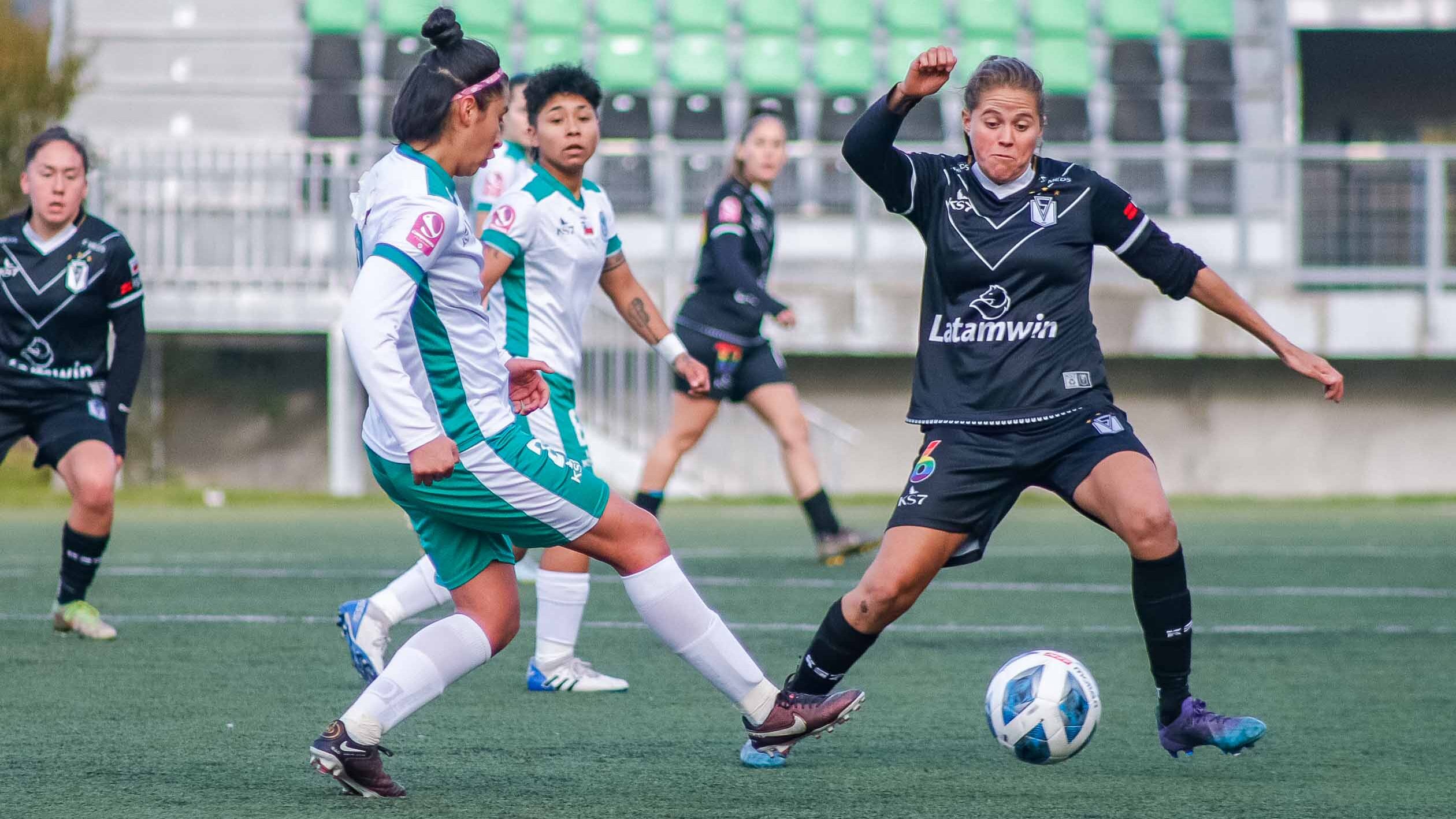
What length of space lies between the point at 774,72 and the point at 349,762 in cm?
1467

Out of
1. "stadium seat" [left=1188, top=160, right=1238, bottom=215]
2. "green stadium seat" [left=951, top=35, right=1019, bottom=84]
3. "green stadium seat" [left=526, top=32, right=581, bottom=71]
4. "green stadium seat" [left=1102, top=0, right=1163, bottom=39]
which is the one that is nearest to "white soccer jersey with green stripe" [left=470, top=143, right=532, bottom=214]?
"stadium seat" [left=1188, top=160, right=1238, bottom=215]

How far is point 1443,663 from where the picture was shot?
19.2 feet

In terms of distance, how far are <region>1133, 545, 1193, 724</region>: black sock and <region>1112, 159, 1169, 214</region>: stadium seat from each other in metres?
10.6

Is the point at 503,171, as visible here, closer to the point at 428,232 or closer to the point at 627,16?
the point at 428,232

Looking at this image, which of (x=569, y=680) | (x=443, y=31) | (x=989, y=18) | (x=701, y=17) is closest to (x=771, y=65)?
(x=701, y=17)

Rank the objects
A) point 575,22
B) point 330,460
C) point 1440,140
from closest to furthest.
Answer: point 330,460, point 575,22, point 1440,140

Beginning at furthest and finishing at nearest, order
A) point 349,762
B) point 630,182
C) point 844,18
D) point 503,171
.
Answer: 1. point 844,18
2. point 630,182
3. point 503,171
4. point 349,762

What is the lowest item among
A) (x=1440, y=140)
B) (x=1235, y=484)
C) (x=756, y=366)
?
(x=1235, y=484)

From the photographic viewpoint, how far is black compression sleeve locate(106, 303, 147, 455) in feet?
20.8

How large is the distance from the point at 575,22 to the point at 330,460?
5.49 meters

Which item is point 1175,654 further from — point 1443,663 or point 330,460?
point 330,460

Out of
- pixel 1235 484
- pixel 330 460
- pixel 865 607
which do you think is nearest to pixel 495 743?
pixel 865 607

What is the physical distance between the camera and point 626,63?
17.7 m

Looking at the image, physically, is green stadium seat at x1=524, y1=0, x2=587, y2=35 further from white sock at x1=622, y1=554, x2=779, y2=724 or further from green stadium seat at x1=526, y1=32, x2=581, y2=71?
white sock at x1=622, y1=554, x2=779, y2=724
